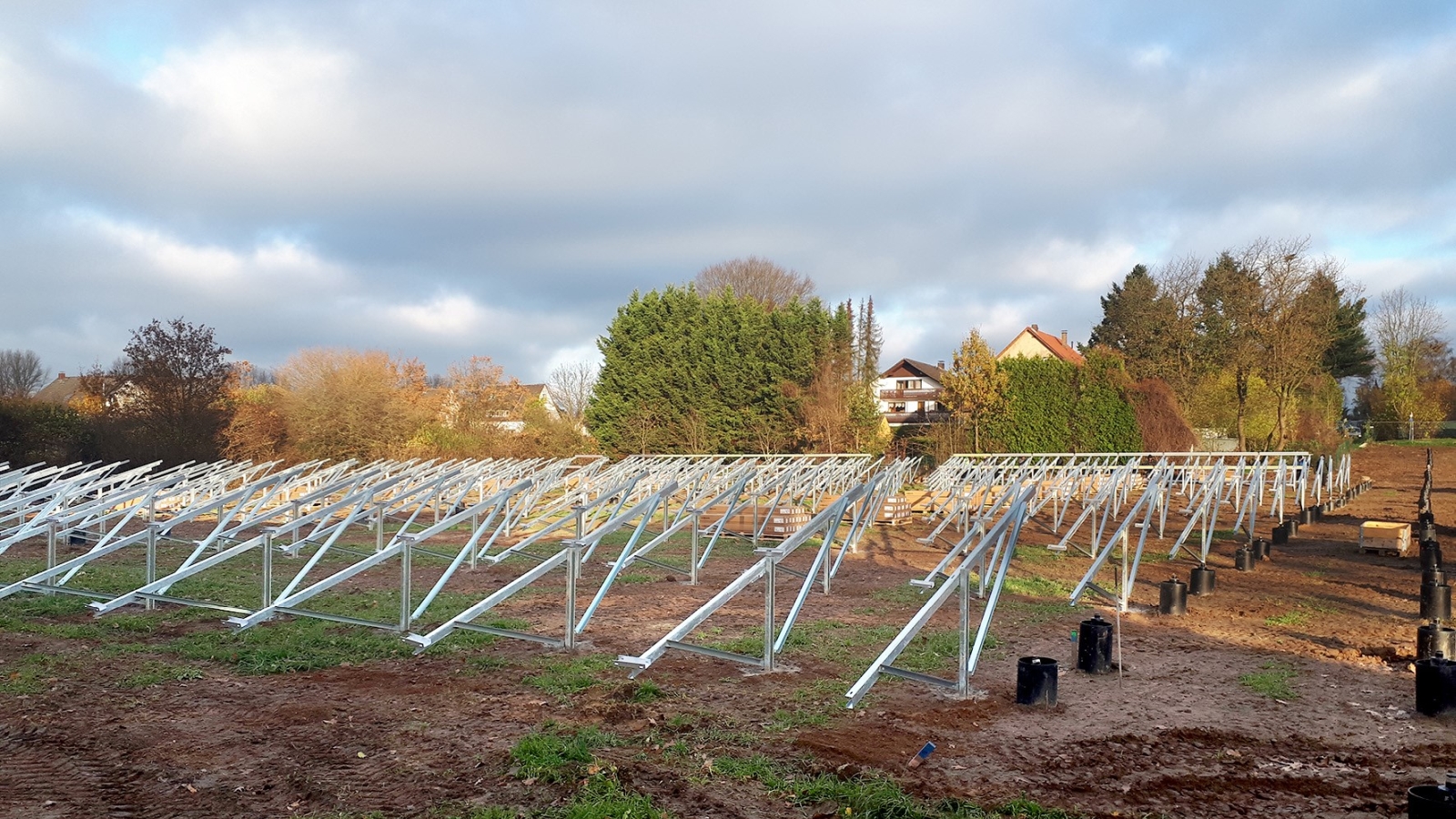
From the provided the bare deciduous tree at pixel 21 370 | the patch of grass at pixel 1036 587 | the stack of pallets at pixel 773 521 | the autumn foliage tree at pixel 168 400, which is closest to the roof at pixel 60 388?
the bare deciduous tree at pixel 21 370

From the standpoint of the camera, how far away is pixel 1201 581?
10.7 meters

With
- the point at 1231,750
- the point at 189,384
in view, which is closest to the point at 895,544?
the point at 1231,750

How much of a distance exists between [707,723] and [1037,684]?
221 centimetres

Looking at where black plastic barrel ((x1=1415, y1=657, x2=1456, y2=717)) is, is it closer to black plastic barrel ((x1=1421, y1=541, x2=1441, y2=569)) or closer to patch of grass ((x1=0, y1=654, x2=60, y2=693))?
black plastic barrel ((x1=1421, y1=541, x2=1441, y2=569))

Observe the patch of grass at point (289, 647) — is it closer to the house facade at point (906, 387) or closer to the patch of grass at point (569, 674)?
the patch of grass at point (569, 674)

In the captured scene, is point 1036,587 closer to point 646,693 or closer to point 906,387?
point 646,693

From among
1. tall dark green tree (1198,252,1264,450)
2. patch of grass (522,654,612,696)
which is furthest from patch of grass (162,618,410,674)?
tall dark green tree (1198,252,1264,450)

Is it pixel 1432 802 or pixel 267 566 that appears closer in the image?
pixel 1432 802

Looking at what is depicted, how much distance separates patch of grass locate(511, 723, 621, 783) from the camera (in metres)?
4.62

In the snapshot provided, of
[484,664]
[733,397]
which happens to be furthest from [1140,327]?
[484,664]

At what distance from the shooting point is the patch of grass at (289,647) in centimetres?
702

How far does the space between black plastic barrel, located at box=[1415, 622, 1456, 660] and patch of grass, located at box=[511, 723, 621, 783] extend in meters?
6.01

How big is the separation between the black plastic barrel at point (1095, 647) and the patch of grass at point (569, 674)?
3.59 metres

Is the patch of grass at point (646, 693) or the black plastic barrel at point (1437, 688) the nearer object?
the black plastic barrel at point (1437, 688)
